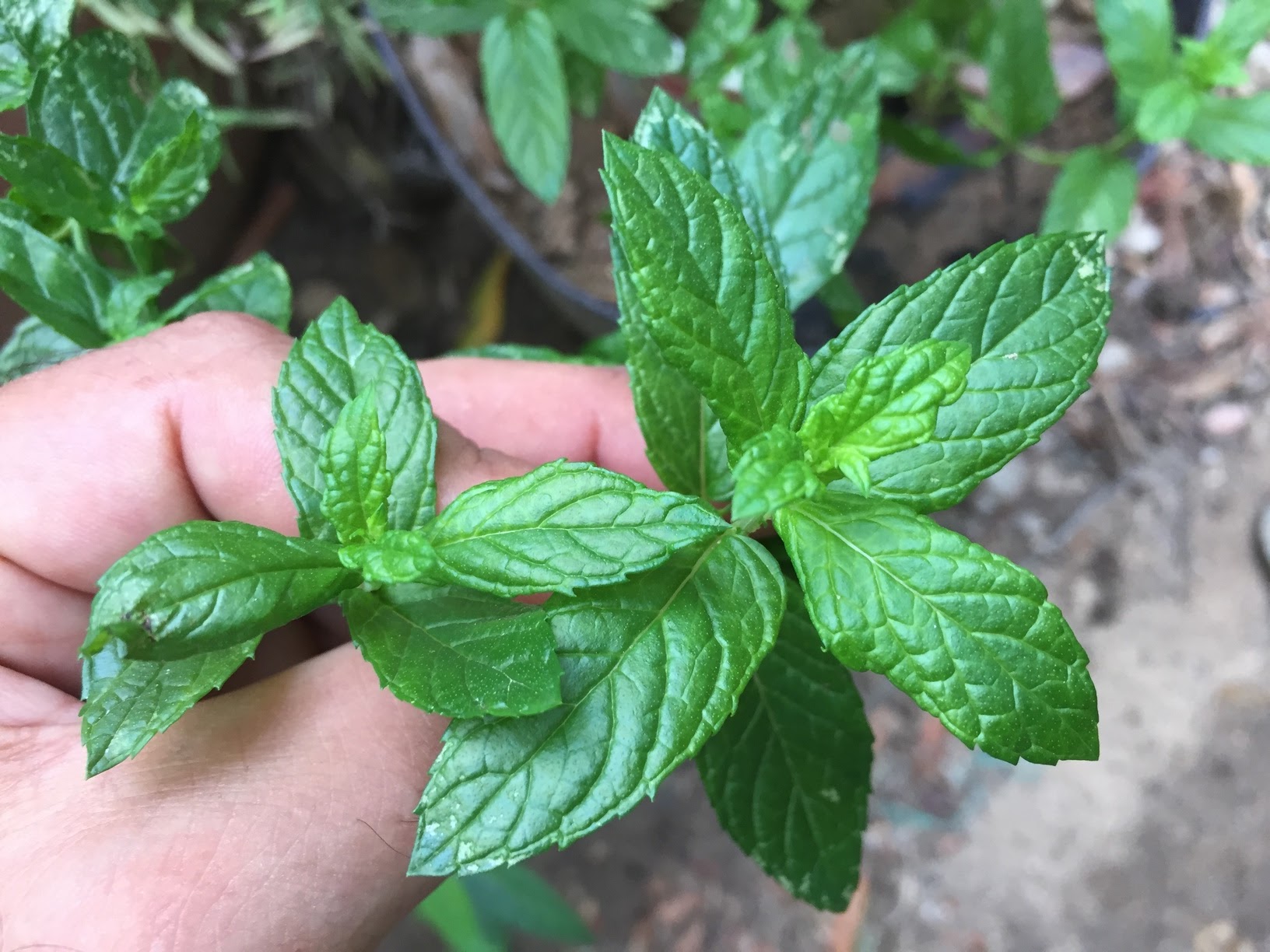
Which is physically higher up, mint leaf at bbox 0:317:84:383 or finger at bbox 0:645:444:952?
mint leaf at bbox 0:317:84:383

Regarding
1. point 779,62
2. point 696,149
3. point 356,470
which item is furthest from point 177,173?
point 779,62

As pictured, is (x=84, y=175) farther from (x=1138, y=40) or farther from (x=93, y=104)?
(x=1138, y=40)

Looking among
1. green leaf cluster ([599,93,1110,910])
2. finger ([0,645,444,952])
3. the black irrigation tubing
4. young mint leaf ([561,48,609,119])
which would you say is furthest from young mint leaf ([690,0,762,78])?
finger ([0,645,444,952])

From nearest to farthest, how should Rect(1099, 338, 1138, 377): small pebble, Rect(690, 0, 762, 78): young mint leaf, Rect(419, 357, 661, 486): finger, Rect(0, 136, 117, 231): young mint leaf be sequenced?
1. Rect(0, 136, 117, 231): young mint leaf
2. Rect(419, 357, 661, 486): finger
3. Rect(690, 0, 762, 78): young mint leaf
4. Rect(1099, 338, 1138, 377): small pebble

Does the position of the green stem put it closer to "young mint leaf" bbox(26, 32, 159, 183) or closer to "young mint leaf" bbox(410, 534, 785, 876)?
"young mint leaf" bbox(26, 32, 159, 183)

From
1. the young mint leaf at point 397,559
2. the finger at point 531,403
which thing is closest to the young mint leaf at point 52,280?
the finger at point 531,403

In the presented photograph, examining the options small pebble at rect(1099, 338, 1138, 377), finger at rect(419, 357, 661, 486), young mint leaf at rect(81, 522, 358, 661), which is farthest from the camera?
small pebble at rect(1099, 338, 1138, 377)

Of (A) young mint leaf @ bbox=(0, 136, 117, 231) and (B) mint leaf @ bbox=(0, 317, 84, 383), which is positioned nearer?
(A) young mint leaf @ bbox=(0, 136, 117, 231)

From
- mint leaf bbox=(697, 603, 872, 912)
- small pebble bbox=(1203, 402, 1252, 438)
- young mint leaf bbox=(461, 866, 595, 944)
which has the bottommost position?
young mint leaf bbox=(461, 866, 595, 944)

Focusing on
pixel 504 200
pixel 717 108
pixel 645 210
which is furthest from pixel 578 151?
pixel 645 210
